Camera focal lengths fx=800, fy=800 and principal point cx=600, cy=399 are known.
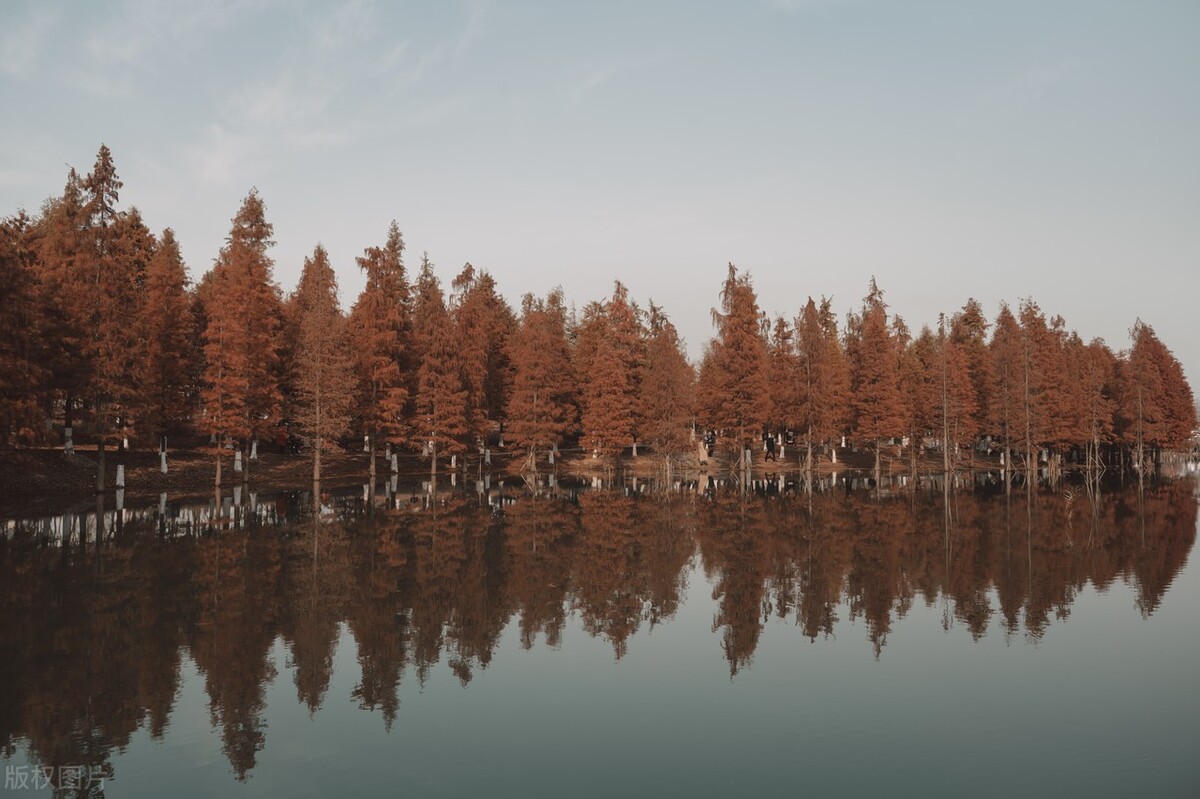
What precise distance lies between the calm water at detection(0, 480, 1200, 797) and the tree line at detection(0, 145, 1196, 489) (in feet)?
59.4

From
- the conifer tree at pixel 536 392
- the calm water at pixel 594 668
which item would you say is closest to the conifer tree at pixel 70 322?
the calm water at pixel 594 668

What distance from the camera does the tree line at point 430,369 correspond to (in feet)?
148

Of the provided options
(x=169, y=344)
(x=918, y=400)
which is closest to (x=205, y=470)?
(x=169, y=344)

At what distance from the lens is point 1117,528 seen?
3653 cm

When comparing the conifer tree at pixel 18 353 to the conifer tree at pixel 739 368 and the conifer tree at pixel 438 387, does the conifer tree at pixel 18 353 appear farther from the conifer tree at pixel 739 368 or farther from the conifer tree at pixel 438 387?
the conifer tree at pixel 739 368

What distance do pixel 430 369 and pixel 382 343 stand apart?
4143 millimetres

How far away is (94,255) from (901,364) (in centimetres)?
8245

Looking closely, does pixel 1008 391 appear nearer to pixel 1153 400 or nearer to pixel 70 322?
pixel 1153 400

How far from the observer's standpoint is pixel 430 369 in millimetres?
62562

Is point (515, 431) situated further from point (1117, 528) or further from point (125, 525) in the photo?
point (1117, 528)

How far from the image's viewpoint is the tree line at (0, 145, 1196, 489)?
1777 inches

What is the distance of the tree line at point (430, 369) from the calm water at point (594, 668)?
1809 centimetres

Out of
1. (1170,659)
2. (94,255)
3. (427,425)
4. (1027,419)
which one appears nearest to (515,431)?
(427,425)

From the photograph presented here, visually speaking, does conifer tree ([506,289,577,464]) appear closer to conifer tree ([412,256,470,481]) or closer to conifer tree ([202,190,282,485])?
conifer tree ([412,256,470,481])
